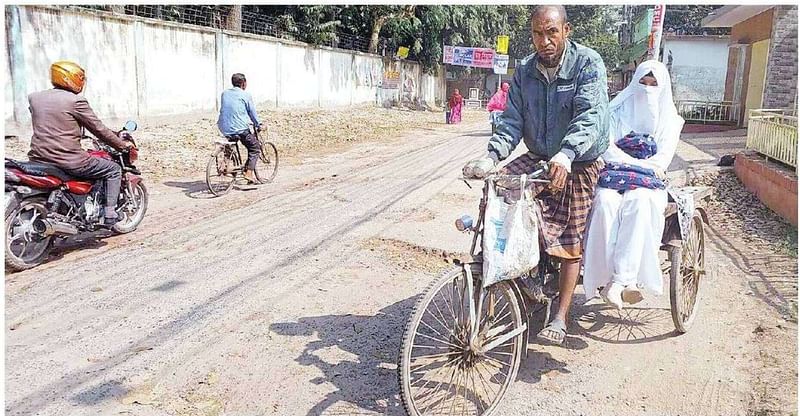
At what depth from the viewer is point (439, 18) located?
106 feet

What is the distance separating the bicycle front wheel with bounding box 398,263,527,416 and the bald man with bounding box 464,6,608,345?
0.29m

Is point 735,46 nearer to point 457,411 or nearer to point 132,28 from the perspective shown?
point 132,28

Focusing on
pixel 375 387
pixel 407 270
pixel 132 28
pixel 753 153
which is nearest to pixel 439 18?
pixel 132 28

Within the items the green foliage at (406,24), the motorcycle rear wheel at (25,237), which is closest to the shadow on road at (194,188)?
the motorcycle rear wheel at (25,237)

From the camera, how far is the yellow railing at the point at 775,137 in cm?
771

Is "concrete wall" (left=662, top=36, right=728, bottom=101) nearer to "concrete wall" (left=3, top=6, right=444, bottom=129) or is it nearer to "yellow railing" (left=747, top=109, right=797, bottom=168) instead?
"concrete wall" (left=3, top=6, right=444, bottom=129)

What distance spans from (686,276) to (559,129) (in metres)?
1.58

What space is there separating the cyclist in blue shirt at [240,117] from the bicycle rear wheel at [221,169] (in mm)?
232

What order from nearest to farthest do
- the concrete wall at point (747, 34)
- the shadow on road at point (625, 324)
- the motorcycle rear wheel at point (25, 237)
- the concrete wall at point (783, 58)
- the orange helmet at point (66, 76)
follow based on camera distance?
the shadow on road at point (625, 324), the motorcycle rear wheel at point (25, 237), the orange helmet at point (66, 76), the concrete wall at point (783, 58), the concrete wall at point (747, 34)

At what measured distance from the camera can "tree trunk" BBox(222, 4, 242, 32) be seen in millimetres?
18812

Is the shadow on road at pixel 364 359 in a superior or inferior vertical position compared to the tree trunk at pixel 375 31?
inferior

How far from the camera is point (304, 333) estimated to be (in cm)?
403

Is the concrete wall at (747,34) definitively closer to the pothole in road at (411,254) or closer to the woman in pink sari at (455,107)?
the woman in pink sari at (455,107)

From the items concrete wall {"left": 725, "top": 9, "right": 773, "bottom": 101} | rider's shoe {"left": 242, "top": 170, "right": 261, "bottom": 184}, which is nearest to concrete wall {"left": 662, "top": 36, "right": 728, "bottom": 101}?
concrete wall {"left": 725, "top": 9, "right": 773, "bottom": 101}
